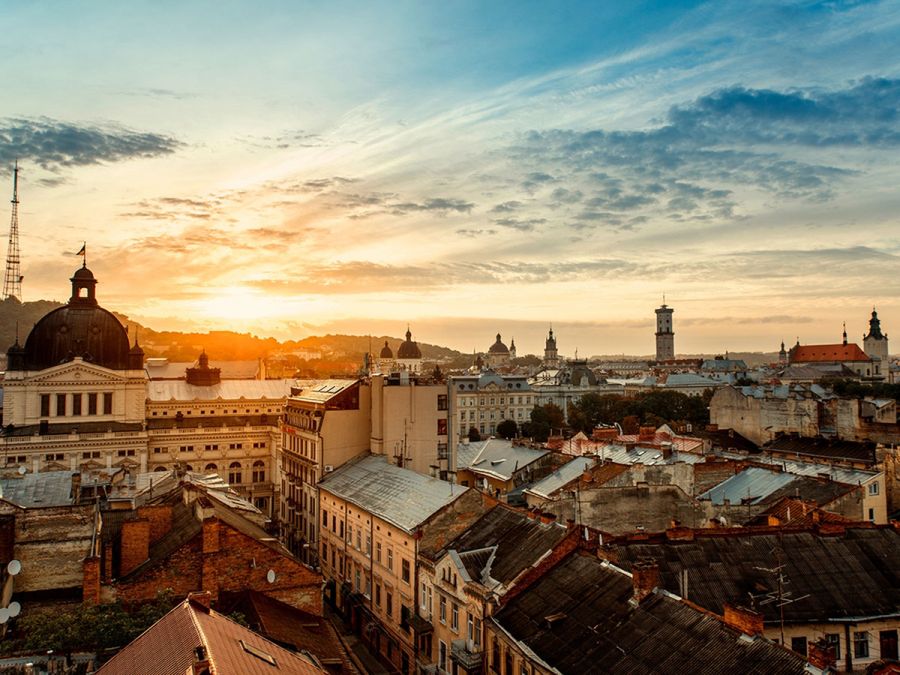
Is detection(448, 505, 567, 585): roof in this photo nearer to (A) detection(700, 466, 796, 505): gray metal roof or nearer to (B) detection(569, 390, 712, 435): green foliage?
(A) detection(700, 466, 796, 505): gray metal roof

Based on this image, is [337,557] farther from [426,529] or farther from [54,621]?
[54,621]

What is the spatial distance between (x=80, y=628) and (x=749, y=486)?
40.2 metres

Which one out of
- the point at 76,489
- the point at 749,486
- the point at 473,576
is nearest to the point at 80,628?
the point at 473,576

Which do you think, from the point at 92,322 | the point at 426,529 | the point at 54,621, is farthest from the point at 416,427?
the point at 92,322

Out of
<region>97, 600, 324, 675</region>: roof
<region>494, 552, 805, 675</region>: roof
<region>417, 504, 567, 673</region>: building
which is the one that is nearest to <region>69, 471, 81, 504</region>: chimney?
<region>417, 504, 567, 673</region>: building

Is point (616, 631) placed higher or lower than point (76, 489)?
lower

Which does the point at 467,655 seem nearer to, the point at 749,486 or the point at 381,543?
the point at 381,543

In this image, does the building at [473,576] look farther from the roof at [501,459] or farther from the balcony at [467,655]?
the roof at [501,459]

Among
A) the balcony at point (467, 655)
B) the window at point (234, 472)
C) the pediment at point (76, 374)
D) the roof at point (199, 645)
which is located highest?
the pediment at point (76, 374)

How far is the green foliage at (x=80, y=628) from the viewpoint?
20.7 metres

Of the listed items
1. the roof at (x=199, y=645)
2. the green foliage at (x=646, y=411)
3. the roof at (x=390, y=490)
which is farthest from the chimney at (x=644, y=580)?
the green foliage at (x=646, y=411)

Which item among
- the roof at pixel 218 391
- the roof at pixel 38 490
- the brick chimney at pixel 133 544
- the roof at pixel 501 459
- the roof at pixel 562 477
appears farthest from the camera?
the roof at pixel 218 391

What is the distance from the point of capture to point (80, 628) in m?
21.3

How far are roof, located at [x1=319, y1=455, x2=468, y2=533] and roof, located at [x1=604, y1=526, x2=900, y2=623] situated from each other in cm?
1202
